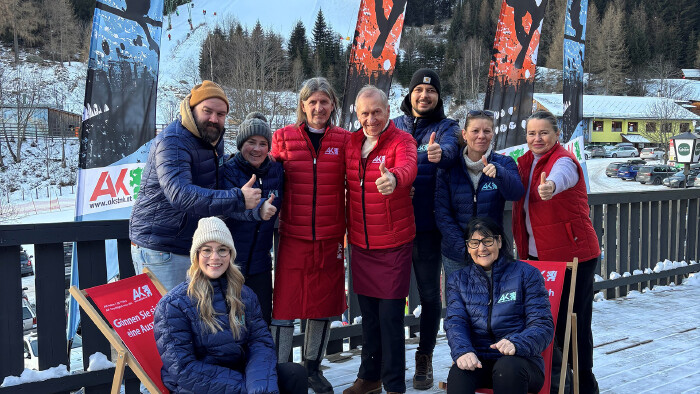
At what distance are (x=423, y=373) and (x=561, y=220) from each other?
52.2 inches

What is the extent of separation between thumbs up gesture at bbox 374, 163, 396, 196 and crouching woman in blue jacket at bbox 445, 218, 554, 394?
0.49 metres

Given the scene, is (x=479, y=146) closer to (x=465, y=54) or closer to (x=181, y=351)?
(x=181, y=351)

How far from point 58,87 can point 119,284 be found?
5386cm

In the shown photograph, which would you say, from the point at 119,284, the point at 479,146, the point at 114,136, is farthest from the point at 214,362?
the point at 114,136

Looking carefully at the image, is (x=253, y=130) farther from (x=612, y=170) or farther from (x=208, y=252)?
(x=612, y=170)

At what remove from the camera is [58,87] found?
166 feet

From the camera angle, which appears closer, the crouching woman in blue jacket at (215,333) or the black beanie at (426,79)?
the crouching woman in blue jacket at (215,333)

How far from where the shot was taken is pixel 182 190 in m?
2.95

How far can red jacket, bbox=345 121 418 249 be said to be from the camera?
343cm

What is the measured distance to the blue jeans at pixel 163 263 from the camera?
325 cm

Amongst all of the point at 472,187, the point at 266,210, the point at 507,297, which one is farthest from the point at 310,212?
the point at 507,297

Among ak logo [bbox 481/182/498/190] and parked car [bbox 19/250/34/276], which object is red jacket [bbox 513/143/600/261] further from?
parked car [bbox 19/250/34/276]

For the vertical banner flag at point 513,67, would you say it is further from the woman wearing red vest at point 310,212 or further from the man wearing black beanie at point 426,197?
the woman wearing red vest at point 310,212

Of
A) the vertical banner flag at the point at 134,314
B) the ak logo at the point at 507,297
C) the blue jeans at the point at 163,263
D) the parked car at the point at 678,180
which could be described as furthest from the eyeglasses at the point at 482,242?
the parked car at the point at 678,180
